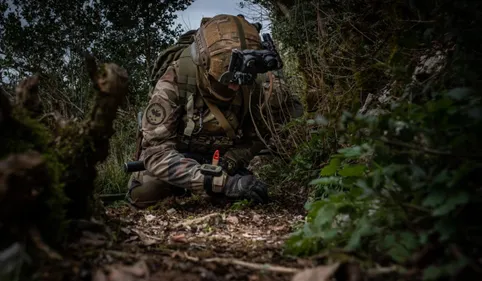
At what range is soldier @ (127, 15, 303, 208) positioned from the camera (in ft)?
12.8

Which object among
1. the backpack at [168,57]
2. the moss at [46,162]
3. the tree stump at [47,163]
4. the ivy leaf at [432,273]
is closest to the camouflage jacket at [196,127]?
the backpack at [168,57]

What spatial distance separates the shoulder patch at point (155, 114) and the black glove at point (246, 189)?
89 cm

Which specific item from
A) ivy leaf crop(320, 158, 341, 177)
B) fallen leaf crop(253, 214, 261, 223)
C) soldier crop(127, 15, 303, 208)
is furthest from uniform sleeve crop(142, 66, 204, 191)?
ivy leaf crop(320, 158, 341, 177)

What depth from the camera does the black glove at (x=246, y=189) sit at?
3.82 m

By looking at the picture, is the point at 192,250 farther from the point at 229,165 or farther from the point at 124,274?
the point at 229,165

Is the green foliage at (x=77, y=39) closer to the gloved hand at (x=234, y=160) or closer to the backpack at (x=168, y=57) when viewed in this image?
the backpack at (x=168, y=57)

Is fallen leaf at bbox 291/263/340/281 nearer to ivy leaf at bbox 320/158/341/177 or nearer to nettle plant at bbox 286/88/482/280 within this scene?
nettle plant at bbox 286/88/482/280

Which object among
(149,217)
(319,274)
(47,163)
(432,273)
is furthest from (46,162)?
(149,217)

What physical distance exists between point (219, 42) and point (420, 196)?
2.72 m

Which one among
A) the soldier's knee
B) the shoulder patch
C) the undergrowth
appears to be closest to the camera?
the undergrowth

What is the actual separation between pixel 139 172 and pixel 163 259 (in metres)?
3.14

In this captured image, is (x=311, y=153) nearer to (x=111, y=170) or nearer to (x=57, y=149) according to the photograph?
(x=57, y=149)

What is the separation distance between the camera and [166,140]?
4.22 meters

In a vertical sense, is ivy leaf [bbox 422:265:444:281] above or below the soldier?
below
